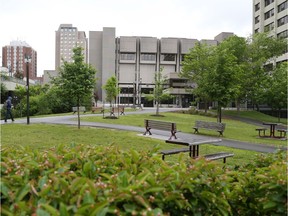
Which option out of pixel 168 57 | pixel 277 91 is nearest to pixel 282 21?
pixel 277 91

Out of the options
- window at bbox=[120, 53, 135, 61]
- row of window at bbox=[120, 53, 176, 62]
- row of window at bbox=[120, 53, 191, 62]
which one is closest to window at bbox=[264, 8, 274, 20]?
row of window at bbox=[120, 53, 191, 62]

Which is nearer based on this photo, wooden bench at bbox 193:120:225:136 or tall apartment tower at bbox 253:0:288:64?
wooden bench at bbox 193:120:225:136

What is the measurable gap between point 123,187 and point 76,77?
673 inches

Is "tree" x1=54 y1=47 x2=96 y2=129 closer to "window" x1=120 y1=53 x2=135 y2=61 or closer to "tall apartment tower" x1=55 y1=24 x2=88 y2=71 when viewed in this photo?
"window" x1=120 y1=53 x2=135 y2=61

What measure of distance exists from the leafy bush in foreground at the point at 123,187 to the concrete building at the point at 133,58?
260 feet

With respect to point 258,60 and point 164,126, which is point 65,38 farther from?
point 164,126

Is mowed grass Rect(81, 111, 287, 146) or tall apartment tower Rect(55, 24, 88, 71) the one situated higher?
tall apartment tower Rect(55, 24, 88, 71)

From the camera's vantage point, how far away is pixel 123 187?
8.46 feet

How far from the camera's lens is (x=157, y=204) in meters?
2.65

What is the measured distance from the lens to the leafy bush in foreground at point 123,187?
2381 mm

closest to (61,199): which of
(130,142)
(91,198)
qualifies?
(91,198)

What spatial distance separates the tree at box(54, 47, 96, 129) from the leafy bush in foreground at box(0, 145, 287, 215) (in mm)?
15447

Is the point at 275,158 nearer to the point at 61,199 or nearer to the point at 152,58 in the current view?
the point at 61,199

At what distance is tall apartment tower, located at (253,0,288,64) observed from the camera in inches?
2295
